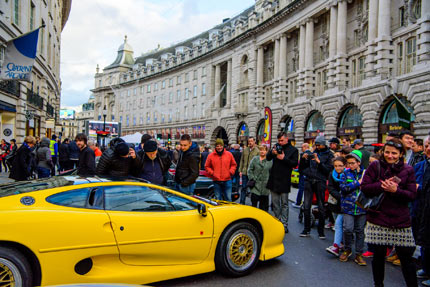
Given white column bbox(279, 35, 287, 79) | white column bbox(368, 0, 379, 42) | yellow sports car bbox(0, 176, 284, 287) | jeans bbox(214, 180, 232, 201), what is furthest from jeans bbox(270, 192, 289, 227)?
white column bbox(279, 35, 287, 79)

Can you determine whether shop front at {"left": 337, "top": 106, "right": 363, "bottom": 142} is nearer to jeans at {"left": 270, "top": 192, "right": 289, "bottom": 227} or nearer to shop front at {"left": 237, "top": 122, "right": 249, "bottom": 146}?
shop front at {"left": 237, "top": 122, "right": 249, "bottom": 146}

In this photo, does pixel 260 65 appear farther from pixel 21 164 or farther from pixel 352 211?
pixel 352 211

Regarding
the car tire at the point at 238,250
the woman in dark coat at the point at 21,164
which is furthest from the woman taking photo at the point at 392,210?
the woman in dark coat at the point at 21,164

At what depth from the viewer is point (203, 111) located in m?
55.6

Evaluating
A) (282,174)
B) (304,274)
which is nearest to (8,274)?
(304,274)

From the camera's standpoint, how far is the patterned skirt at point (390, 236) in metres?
4.06

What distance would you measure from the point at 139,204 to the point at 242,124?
4088 centimetres

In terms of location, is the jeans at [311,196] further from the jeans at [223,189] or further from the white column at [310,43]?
the white column at [310,43]

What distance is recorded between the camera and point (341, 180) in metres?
6.02

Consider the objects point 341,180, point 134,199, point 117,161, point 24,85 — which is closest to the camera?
point 134,199

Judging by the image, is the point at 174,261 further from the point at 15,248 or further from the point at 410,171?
the point at 410,171

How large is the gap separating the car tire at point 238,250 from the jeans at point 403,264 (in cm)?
168

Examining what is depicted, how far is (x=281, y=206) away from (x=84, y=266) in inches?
188

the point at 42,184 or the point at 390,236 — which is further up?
the point at 42,184
